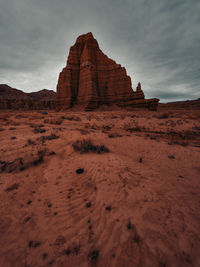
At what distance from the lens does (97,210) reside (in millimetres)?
2281

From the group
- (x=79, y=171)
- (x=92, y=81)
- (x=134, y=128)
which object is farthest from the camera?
(x=92, y=81)

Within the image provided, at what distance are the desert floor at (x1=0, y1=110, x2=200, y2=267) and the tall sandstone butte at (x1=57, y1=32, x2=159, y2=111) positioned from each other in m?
21.0

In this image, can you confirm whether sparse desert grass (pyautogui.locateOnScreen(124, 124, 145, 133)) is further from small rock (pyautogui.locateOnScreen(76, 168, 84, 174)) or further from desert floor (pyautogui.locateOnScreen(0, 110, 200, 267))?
small rock (pyautogui.locateOnScreen(76, 168, 84, 174))

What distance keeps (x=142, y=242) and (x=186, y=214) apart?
1.17 meters

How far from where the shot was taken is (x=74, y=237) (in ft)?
5.98

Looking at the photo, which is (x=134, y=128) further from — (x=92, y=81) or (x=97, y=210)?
(x=92, y=81)

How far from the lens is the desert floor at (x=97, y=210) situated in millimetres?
1606

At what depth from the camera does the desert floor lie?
1.61 meters

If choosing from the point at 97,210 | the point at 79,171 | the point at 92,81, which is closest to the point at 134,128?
the point at 79,171

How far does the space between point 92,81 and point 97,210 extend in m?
25.8

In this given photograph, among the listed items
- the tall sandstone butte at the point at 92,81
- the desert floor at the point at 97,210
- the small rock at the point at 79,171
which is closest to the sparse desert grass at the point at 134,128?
the desert floor at the point at 97,210

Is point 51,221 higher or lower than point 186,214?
lower

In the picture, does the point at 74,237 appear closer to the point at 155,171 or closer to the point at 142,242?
the point at 142,242

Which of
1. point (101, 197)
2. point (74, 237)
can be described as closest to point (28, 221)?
point (74, 237)
